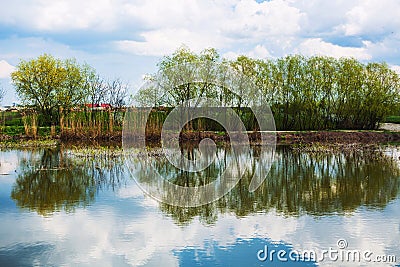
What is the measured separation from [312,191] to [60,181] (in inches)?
208

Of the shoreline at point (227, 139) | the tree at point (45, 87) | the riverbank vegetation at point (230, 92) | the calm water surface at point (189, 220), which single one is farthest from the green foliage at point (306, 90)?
the calm water surface at point (189, 220)

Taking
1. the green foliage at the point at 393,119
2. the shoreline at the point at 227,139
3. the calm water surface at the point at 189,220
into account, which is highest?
the green foliage at the point at 393,119

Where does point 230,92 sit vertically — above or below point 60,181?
above

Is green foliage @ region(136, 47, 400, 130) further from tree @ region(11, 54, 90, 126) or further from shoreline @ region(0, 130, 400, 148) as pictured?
tree @ region(11, 54, 90, 126)

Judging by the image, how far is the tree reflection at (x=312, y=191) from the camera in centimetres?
794

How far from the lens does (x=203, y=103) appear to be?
24453mm

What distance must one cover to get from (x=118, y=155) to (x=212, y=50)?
11.6 m

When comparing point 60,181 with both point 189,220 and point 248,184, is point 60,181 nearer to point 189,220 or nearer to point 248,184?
point 248,184

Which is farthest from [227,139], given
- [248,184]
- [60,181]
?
[60,181]

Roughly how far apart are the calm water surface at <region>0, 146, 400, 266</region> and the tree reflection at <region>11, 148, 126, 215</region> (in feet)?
0.07

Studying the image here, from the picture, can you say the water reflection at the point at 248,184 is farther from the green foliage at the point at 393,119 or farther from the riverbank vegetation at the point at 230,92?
the green foliage at the point at 393,119

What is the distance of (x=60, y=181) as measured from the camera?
10508 mm

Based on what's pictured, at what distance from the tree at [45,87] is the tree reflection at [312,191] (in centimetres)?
1716

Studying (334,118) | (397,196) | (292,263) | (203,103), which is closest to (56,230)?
Result: (292,263)
